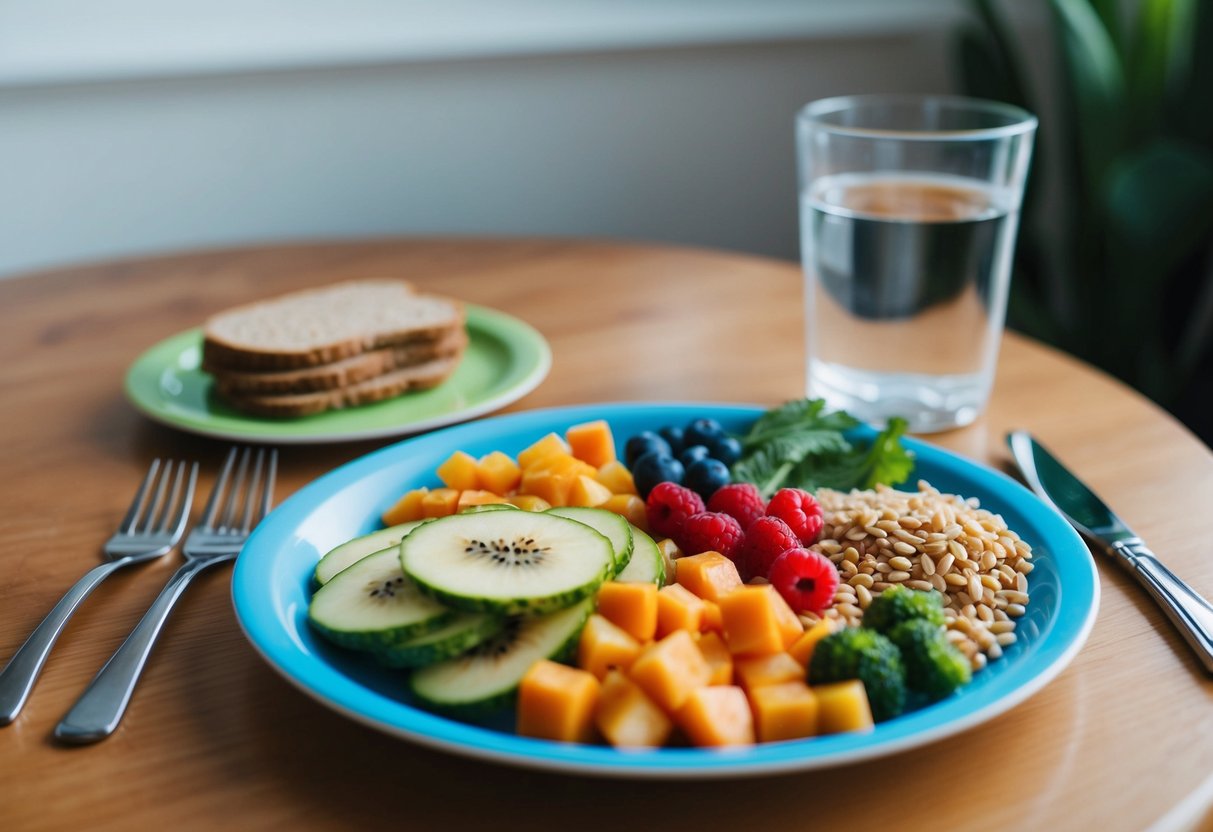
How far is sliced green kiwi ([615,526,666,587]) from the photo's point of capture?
76cm

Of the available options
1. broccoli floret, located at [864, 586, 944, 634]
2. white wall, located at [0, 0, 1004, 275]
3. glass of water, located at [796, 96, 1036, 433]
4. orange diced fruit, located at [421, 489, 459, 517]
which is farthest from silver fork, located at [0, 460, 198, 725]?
white wall, located at [0, 0, 1004, 275]

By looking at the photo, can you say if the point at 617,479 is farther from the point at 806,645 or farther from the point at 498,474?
the point at 806,645

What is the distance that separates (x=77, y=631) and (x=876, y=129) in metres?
0.98

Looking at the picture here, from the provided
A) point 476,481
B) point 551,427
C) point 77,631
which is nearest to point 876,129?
point 551,427

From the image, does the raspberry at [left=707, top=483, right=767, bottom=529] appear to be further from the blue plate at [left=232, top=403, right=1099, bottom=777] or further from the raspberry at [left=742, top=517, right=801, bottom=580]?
the blue plate at [left=232, top=403, right=1099, bottom=777]

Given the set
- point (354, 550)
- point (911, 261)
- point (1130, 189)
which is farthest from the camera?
point (1130, 189)

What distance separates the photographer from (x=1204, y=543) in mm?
892

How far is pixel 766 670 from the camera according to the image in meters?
0.66

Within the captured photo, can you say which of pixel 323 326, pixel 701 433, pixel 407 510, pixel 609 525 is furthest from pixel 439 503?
pixel 323 326

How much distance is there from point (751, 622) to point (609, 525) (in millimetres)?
173

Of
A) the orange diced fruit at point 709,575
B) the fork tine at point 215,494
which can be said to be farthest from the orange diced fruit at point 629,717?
the fork tine at point 215,494

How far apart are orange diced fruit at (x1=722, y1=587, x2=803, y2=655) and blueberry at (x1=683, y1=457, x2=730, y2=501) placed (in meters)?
0.27

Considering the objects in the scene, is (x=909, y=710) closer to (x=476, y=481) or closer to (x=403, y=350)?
(x=476, y=481)

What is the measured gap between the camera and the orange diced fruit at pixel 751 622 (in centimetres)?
66
